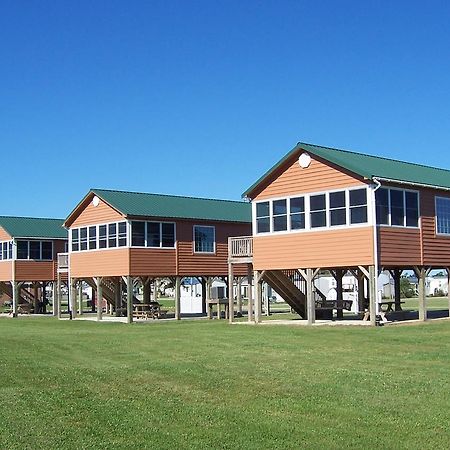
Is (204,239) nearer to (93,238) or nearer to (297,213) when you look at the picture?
(93,238)

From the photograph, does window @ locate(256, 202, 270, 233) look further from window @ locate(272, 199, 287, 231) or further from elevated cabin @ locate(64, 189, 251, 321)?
elevated cabin @ locate(64, 189, 251, 321)

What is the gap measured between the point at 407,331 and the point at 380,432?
15.3 m

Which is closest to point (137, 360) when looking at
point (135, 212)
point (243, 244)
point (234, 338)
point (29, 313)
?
point (234, 338)

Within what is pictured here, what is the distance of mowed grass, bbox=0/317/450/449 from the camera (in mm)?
9266

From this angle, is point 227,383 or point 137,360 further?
point 137,360

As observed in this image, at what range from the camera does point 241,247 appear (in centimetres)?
3278

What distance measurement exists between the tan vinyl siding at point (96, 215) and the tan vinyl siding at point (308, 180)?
10.4m

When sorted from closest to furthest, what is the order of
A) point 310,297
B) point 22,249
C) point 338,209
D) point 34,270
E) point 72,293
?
1. point 338,209
2. point 310,297
3. point 72,293
4. point 22,249
5. point 34,270

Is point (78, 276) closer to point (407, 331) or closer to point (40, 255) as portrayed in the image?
point (40, 255)

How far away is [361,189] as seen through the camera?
27.1 meters

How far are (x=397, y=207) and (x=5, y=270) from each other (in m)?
31.3

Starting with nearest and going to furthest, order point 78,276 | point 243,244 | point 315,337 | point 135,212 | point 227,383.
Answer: point 227,383, point 315,337, point 243,244, point 135,212, point 78,276

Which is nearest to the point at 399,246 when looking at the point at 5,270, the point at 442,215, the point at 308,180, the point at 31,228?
the point at 442,215

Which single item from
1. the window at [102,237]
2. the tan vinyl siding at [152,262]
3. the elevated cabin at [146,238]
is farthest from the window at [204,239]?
the window at [102,237]
